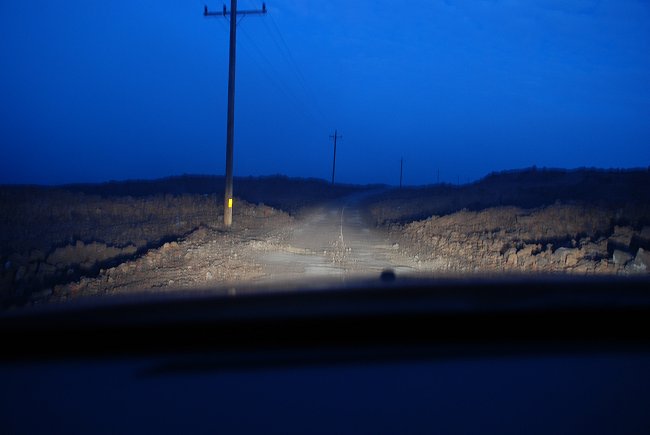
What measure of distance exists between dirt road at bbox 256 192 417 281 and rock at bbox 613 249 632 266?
449cm

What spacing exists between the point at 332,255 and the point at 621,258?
23.1ft

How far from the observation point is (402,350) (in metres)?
3.10

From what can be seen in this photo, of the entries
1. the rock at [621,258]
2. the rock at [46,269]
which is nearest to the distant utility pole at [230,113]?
the rock at [46,269]

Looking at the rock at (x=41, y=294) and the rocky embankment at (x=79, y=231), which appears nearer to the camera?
the rock at (x=41, y=294)

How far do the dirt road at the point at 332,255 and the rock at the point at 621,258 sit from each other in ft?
14.7

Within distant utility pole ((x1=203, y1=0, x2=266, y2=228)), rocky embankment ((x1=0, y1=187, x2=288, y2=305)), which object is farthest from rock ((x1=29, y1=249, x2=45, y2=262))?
distant utility pole ((x1=203, y1=0, x2=266, y2=228))

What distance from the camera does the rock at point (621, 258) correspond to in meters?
11.9

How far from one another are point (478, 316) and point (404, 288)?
0.54m

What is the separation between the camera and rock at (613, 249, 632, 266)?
11.9m

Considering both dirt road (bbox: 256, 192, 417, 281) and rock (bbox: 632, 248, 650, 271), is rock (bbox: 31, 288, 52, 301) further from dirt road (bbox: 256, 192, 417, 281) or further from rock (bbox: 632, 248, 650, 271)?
rock (bbox: 632, 248, 650, 271)

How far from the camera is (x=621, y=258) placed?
39.3ft

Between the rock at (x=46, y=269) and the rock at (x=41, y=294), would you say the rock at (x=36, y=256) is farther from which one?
the rock at (x=41, y=294)

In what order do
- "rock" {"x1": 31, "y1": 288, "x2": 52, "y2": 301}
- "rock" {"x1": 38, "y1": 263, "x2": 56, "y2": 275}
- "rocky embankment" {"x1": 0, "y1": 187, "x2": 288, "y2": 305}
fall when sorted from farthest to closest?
"rock" {"x1": 38, "y1": 263, "x2": 56, "y2": 275}
"rocky embankment" {"x1": 0, "y1": 187, "x2": 288, "y2": 305}
"rock" {"x1": 31, "y1": 288, "x2": 52, "y2": 301}

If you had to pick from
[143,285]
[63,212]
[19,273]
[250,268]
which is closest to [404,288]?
[143,285]
